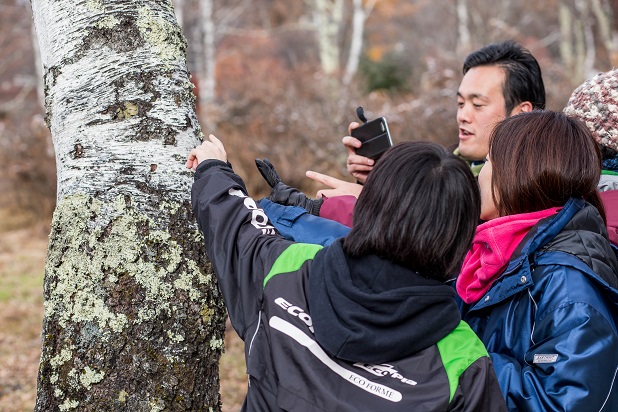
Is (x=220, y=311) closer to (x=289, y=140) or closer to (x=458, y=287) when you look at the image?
(x=458, y=287)

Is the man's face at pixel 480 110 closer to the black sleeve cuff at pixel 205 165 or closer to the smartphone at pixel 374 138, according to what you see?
the smartphone at pixel 374 138

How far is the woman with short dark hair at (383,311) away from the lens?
139cm

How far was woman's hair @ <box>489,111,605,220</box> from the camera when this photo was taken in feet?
5.83

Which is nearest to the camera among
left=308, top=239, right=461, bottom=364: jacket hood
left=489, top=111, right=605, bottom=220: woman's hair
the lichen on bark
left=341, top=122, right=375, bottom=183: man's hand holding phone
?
left=308, top=239, right=461, bottom=364: jacket hood

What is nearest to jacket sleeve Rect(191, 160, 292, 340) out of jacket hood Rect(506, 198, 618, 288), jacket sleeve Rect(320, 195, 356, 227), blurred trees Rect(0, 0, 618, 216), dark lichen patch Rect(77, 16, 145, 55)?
jacket sleeve Rect(320, 195, 356, 227)

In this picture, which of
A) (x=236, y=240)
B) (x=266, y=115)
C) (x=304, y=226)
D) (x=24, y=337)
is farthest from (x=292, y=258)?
(x=266, y=115)

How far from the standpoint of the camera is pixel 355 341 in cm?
138

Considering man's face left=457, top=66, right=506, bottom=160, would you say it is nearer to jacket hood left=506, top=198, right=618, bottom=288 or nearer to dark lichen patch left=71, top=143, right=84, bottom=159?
jacket hood left=506, top=198, right=618, bottom=288

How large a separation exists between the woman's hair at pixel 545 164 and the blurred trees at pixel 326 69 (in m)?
3.91

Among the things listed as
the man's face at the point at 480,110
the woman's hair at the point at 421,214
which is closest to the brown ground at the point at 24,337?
the man's face at the point at 480,110

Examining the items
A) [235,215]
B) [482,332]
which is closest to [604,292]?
[482,332]

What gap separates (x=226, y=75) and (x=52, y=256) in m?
17.4

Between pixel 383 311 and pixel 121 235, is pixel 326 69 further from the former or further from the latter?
pixel 383 311

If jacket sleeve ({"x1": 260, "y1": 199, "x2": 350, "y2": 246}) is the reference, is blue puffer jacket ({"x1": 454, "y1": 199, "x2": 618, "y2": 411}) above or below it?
below
